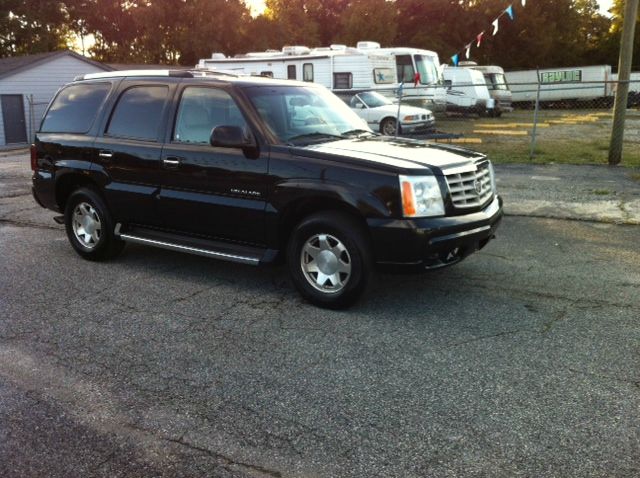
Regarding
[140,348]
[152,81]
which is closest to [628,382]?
[140,348]

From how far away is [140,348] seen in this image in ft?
14.1

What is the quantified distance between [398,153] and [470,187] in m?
0.66

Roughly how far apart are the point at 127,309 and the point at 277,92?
2388mm

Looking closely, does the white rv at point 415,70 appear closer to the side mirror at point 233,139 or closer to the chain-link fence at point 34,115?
the chain-link fence at point 34,115

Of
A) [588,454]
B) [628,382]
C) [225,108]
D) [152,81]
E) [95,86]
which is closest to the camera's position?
[588,454]

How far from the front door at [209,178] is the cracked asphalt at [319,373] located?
62 cm

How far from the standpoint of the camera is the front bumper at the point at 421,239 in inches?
181

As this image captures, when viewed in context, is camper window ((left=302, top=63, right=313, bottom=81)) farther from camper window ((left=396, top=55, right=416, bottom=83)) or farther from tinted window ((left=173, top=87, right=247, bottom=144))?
tinted window ((left=173, top=87, right=247, bottom=144))

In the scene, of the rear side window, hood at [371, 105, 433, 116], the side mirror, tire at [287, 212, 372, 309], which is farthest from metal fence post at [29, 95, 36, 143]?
tire at [287, 212, 372, 309]

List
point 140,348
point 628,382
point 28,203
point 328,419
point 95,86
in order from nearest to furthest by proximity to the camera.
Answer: point 328,419
point 628,382
point 140,348
point 95,86
point 28,203

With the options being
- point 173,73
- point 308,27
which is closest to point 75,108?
point 173,73

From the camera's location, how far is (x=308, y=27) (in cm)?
4600

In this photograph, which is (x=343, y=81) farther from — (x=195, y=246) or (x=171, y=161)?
(x=195, y=246)

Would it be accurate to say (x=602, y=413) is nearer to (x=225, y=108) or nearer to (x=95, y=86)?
(x=225, y=108)
